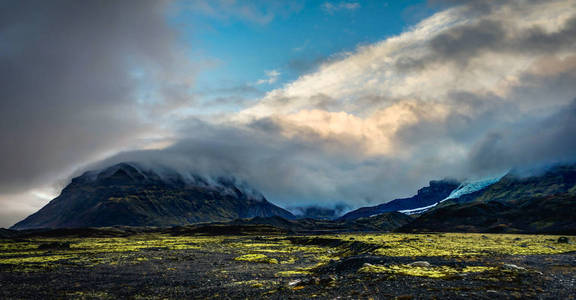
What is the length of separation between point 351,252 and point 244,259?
27.9 metres

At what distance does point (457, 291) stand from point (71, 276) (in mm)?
56524

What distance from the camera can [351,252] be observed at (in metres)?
88.1

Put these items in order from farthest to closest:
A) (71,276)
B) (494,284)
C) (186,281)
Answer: (71,276) → (186,281) → (494,284)

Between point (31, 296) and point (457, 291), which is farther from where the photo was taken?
point (31, 296)

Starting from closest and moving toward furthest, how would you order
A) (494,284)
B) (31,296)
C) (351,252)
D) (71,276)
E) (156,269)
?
(494,284) < (31,296) < (71,276) < (156,269) < (351,252)

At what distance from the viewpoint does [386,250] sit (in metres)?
75.6

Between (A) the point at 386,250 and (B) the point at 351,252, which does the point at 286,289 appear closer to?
(A) the point at 386,250

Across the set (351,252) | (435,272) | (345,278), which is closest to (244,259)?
(351,252)

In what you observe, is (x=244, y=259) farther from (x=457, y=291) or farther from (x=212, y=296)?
(x=457, y=291)

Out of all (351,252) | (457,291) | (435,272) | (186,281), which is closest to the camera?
(457,291)

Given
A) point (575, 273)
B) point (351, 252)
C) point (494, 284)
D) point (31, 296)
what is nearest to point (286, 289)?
point (494, 284)

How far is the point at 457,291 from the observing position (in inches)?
1267

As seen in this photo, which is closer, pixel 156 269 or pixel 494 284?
pixel 494 284

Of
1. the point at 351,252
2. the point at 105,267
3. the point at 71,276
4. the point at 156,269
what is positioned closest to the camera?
the point at 71,276
